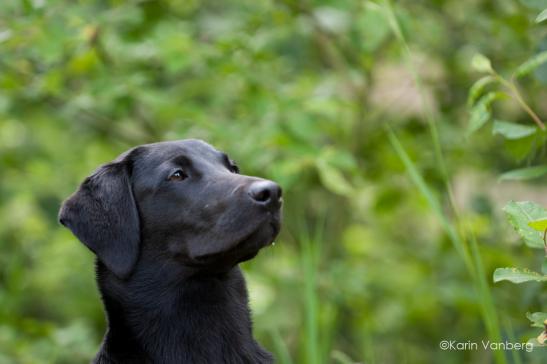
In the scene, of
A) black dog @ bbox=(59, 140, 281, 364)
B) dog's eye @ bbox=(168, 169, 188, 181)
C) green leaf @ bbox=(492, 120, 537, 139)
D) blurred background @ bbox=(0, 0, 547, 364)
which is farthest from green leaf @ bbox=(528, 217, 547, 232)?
dog's eye @ bbox=(168, 169, 188, 181)

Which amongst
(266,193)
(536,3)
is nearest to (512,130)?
(536,3)

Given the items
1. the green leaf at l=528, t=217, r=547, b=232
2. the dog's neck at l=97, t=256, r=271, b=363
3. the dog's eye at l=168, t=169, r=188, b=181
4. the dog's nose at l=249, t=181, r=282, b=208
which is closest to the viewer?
the green leaf at l=528, t=217, r=547, b=232

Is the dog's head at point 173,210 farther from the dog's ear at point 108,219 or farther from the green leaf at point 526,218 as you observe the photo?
the green leaf at point 526,218

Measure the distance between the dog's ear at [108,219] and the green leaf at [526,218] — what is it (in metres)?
1.36

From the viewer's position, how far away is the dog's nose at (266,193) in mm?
2830

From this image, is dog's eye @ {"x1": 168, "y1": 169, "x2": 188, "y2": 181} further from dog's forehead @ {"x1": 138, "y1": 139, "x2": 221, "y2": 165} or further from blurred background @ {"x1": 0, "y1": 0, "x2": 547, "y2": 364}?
blurred background @ {"x1": 0, "y1": 0, "x2": 547, "y2": 364}

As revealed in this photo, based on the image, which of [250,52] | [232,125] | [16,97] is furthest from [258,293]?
[16,97]

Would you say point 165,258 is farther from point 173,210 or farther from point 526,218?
point 526,218

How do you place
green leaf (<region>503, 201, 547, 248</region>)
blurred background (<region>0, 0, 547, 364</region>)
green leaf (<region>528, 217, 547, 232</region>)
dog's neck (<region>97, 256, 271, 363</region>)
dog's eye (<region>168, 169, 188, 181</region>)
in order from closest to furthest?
green leaf (<region>528, 217, 547, 232</region>) < green leaf (<region>503, 201, 547, 248</region>) < dog's neck (<region>97, 256, 271, 363</region>) < dog's eye (<region>168, 169, 188, 181</region>) < blurred background (<region>0, 0, 547, 364</region>)

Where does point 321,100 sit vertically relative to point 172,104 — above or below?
above

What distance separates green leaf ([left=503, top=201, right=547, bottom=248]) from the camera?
2.46 m

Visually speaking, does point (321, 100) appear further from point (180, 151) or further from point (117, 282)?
point (117, 282)

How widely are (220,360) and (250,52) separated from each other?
1.89m

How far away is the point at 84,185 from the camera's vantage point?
125 inches
